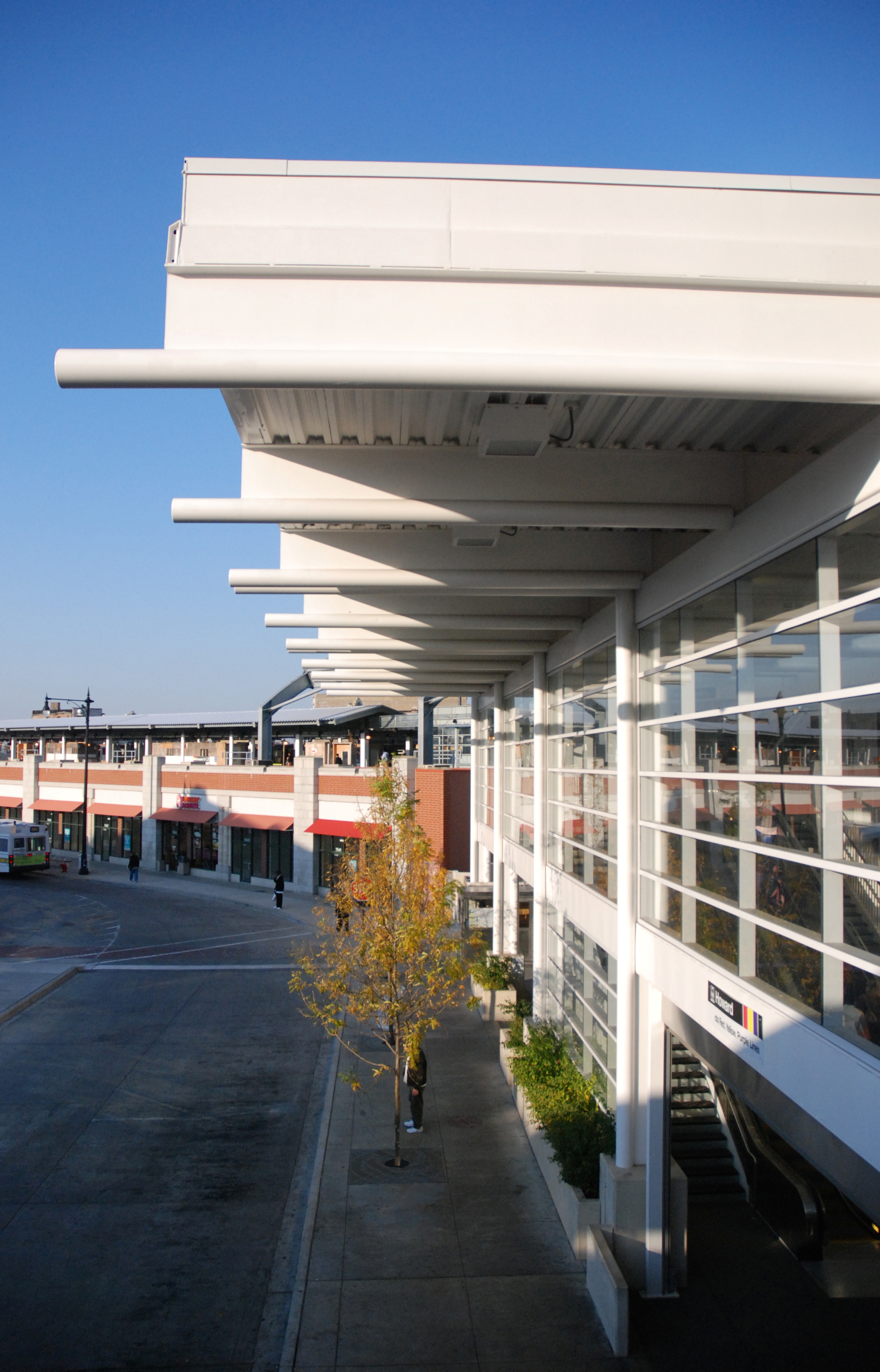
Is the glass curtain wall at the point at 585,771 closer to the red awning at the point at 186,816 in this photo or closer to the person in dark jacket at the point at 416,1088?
the person in dark jacket at the point at 416,1088

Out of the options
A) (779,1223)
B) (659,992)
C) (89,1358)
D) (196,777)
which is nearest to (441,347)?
(659,992)

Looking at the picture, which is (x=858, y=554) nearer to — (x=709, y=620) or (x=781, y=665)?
(x=781, y=665)

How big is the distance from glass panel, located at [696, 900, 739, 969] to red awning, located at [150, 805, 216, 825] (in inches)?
A: 1542

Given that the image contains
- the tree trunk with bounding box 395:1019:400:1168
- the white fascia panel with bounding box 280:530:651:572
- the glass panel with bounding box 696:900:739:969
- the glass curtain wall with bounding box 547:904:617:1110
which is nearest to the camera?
the glass panel with bounding box 696:900:739:969

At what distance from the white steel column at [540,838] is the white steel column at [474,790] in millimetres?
10740

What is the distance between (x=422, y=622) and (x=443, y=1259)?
26.6 ft

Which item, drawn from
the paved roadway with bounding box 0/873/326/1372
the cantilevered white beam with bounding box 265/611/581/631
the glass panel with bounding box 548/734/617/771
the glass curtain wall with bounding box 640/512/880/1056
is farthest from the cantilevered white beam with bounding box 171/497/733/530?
the paved roadway with bounding box 0/873/326/1372

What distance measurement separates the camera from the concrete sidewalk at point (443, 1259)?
29.3ft

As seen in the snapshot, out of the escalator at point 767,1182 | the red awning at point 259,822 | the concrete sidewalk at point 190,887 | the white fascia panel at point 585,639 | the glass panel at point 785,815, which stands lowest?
the concrete sidewalk at point 190,887

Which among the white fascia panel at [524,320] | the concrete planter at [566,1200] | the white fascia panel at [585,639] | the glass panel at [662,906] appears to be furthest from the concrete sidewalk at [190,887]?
the white fascia panel at [524,320]

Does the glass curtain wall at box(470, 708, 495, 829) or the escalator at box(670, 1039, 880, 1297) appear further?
the glass curtain wall at box(470, 708, 495, 829)

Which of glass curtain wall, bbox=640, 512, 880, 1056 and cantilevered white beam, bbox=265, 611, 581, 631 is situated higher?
cantilevered white beam, bbox=265, 611, 581, 631

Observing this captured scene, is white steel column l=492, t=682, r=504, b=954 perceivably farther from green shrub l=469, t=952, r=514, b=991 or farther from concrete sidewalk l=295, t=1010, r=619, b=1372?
concrete sidewalk l=295, t=1010, r=619, b=1372

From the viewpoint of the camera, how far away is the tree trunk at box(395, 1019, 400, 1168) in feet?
43.3
